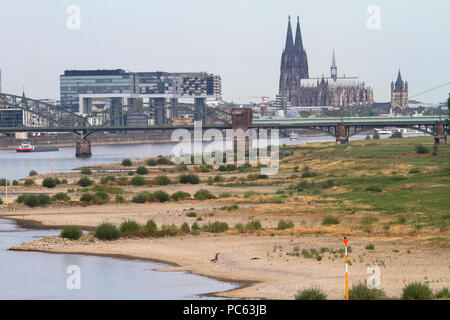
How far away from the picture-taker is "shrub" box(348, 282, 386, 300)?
29547mm

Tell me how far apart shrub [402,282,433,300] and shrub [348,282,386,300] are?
746 millimetres

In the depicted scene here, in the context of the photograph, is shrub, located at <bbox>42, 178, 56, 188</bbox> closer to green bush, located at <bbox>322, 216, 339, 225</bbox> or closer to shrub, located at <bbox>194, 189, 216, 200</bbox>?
shrub, located at <bbox>194, 189, 216, 200</bbox>

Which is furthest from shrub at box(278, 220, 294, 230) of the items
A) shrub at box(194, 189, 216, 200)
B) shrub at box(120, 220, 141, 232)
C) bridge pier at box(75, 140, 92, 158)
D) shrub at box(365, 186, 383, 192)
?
bridge pier at box(75, 140, 92, 158)

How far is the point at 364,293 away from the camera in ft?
97.5

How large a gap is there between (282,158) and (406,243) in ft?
335

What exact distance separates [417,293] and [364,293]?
1696mm

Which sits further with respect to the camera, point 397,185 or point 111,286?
point 397,185

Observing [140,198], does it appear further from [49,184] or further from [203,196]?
[49,184]

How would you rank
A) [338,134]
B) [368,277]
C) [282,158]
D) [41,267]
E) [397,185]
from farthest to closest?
[338,134] → [282,158] → [397,185] → [41,267] → [368,277]

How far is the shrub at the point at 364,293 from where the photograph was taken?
2955 centimetres

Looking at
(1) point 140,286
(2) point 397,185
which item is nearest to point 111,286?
(1) point 140,286

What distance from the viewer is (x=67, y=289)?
35.3m

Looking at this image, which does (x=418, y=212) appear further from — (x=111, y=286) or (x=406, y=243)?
(x=111, y=286)

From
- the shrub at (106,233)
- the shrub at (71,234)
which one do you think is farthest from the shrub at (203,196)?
the shrub at (71,234)
